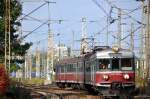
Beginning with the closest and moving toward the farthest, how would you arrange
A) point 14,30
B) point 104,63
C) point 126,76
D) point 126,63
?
1. point 126,76
2. point 104,63
3. point 126,63
4. point 14,30

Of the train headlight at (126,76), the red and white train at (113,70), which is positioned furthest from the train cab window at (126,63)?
the train headlight at (126,76)

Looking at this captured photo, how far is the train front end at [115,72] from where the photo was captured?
32062 millimetres

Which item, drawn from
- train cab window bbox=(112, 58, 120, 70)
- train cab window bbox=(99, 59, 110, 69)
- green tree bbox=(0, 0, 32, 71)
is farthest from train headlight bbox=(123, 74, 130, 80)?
green tree bbox=(0, 0, 32, 71)

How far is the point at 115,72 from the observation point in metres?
32.2

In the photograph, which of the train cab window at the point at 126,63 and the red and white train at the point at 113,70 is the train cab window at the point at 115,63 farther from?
the train cab window at the point at 126,63

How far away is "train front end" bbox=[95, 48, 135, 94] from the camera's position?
105ft

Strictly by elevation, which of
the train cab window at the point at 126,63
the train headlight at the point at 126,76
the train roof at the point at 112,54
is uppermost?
the train roof at the point at 112,54

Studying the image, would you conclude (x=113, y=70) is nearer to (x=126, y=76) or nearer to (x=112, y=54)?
(x=126, y=76)

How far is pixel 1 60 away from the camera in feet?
168

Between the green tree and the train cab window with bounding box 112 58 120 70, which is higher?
the green tree

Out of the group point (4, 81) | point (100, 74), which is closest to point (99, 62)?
point (100, 74)

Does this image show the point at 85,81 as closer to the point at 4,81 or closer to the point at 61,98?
the point at 61,98

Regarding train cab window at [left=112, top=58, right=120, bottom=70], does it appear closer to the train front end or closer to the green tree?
the train front end

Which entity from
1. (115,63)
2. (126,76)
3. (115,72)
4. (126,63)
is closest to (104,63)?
(115,63)
